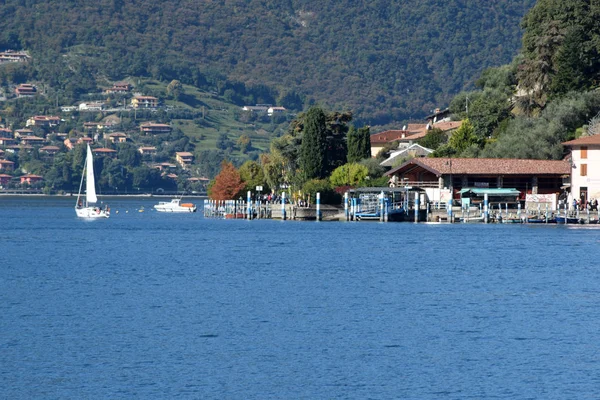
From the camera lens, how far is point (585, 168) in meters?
92.1

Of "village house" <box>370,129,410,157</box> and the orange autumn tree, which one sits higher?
"village house" <box>370,129,410,157</box>

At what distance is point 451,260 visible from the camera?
59.0 metres

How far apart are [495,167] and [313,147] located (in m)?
23.2

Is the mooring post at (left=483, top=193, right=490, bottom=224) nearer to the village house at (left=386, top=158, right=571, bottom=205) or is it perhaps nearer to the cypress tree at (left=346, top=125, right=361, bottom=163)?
the village house at (left=386, top=158, right=571, bottom=205)

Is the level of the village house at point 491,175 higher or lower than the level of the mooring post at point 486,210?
higher

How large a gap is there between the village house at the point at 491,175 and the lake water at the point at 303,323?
1142 inches

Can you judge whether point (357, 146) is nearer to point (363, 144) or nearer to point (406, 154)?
point (363, 144)

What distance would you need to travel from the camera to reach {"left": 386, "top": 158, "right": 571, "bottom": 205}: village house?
96.3 meters

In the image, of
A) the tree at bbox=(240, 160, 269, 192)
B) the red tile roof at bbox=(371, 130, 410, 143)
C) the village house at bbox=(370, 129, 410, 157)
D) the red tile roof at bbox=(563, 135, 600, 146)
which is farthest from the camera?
the red tile roof at bbox=(371, 130, 410, 143)

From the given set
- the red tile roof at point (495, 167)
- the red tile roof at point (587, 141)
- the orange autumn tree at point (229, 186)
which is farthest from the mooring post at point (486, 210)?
the orange autumn tree at point (229, 186)

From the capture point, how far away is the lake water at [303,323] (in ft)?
94.2

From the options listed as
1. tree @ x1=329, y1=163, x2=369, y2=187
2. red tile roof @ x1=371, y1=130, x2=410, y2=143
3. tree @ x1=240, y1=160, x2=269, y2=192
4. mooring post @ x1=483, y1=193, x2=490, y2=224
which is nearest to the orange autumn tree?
tree @ x1=240, y1=160, x2=269, y2=192

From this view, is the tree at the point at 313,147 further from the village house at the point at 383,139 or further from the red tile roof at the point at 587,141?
the village house at the point at 383,139

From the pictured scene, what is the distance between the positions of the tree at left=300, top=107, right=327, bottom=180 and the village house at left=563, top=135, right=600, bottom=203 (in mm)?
28460
